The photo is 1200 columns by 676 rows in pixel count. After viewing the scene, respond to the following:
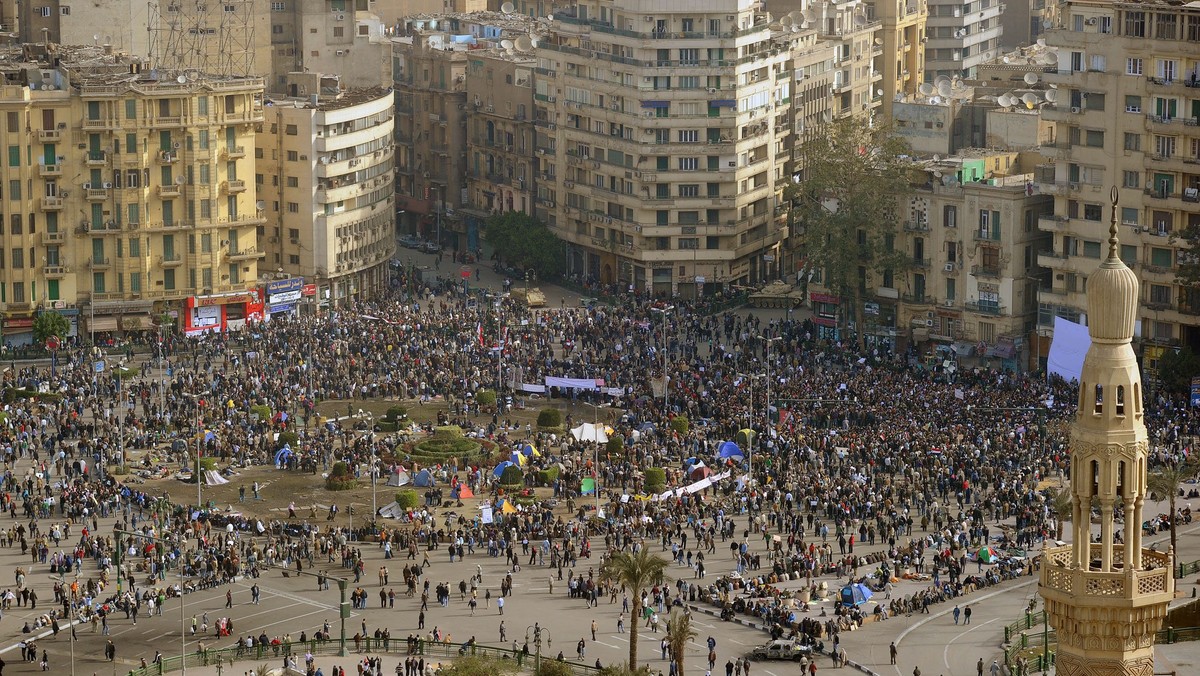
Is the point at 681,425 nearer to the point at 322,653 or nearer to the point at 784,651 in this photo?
the point at 784,651

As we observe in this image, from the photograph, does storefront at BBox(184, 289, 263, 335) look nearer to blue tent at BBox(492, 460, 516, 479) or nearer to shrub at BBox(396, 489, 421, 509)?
blue tent at BBox(492, 460, 516, 479)

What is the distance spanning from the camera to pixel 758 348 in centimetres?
14525

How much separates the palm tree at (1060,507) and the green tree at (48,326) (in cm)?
6217

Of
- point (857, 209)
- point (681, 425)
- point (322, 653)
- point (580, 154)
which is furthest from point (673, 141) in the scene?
point (322, 653)

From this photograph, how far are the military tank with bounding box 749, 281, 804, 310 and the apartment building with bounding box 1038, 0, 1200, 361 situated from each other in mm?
20877

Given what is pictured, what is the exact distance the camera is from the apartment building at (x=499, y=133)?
577 ft

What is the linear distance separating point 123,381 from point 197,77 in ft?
72.5

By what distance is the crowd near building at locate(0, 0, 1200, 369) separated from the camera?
13525 centimetres

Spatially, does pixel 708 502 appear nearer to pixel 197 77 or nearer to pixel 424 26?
pixel 197 77

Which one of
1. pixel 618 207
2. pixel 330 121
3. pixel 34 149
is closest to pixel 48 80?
pixel 34 149

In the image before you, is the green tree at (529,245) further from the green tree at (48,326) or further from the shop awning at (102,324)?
the green tree at (48,326)

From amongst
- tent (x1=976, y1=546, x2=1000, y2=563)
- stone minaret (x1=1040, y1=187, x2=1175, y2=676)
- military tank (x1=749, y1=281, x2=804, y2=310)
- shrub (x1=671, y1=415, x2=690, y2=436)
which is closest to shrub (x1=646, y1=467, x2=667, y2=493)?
shrub (x1=671, y1=415, x2=690, y2=436)

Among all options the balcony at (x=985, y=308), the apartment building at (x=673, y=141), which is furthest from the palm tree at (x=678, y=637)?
the apartment building at (x=673, y=141)

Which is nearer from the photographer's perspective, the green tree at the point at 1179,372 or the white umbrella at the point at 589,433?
the white umbrella at the point at 589,433
